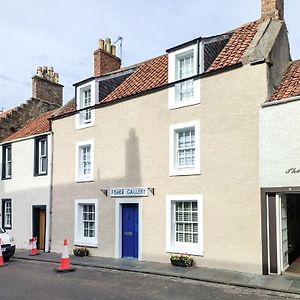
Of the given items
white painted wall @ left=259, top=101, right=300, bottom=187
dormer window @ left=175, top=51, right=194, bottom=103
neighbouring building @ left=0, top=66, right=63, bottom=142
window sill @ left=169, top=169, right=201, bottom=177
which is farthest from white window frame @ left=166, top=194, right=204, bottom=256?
neighbouring building @ left=0, top=66, right=63, bottom=142

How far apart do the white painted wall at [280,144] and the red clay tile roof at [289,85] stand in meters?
0.59

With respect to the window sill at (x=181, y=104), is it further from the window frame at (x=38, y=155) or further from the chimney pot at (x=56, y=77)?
the chimney pot at (x=56, y=77)

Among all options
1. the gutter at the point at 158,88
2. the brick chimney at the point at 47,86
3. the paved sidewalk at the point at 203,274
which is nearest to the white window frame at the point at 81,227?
the paved sidewalk at the point at 203,274

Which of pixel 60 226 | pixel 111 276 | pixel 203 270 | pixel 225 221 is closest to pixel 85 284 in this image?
pixel 111 276

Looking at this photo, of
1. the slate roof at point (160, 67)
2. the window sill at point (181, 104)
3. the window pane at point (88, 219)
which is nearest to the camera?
the slate roof at point (160, 67)

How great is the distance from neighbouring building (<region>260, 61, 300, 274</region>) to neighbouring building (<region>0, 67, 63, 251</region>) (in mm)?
11261

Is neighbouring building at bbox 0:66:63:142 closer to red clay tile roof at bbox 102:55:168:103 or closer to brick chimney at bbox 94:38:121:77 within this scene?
brick chimney at bbox 94:38:121:77

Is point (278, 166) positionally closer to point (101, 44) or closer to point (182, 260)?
point (182, 260)

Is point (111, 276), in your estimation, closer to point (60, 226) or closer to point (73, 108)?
point (60, 226)

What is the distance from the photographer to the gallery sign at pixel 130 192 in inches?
580

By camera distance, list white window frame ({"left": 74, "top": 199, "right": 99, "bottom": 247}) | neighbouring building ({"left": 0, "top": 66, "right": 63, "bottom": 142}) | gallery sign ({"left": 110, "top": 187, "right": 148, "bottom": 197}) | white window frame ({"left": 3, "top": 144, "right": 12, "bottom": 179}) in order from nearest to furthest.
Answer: gallery sign ({"left": 110, "top": 187, "right": 148, "bottom": 197})
white window frame ({"left": 74, "top": 199, "right": 99, "bottom": 247})
white window frame ({"left": 3, "top": 144, "right": 12, "bottom": 179})
neighbouring building ({"left": 0, "top": 66, "right": 63, "bottom": 142})

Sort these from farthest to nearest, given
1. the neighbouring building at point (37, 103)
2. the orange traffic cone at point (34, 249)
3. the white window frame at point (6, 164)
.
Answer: the neighbouring building at point (37, 103), the white window frame at point (6, 164), the orange traffic cone at point (34, 249)

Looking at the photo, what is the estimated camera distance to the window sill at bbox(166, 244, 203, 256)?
509 inches

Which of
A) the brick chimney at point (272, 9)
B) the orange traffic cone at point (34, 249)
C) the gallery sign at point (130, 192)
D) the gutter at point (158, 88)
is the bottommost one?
the orange traffic cone at point (34, 249)
